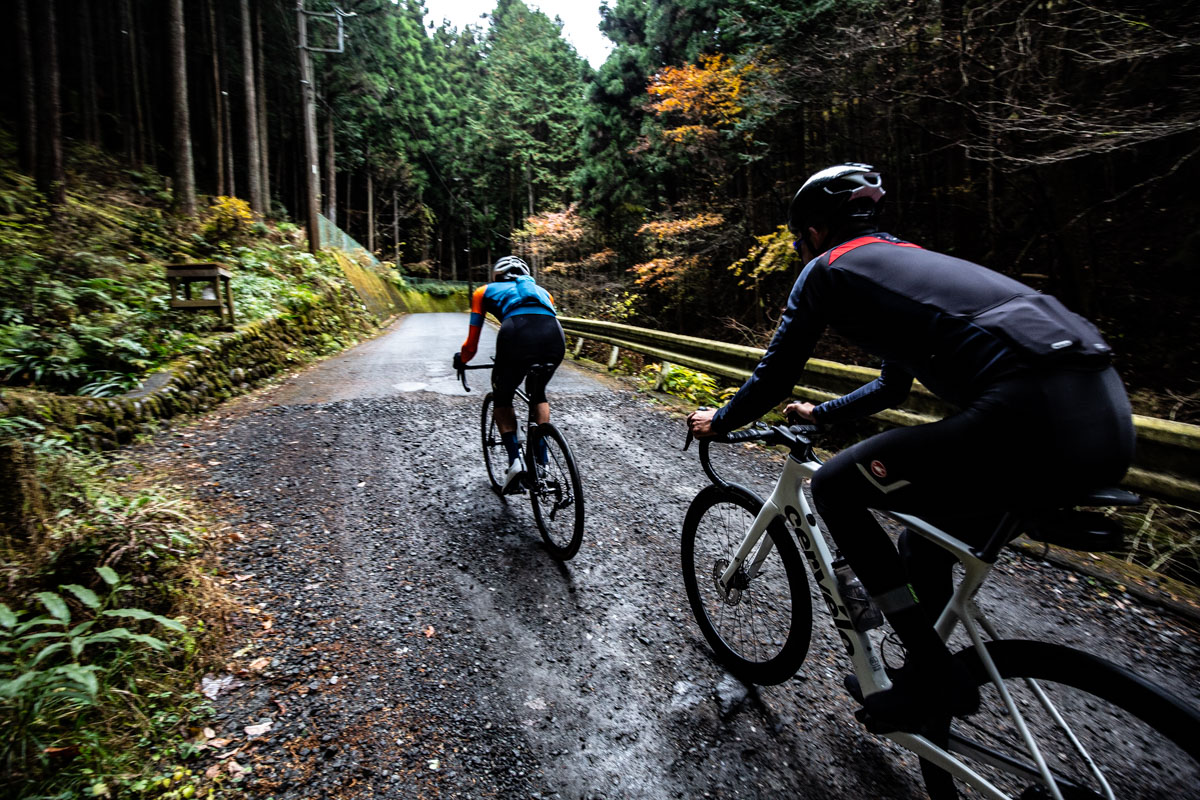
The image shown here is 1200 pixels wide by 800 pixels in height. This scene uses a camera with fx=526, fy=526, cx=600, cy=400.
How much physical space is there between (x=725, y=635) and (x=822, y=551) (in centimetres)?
94

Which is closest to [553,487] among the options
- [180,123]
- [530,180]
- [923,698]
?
[923,698]

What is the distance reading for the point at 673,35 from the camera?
46.3 ft

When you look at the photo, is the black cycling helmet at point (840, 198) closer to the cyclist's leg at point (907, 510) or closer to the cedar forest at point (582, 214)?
the cyclist's leg at point (907, 510)

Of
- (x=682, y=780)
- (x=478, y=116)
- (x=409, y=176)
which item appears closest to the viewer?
(x=682, y=780)

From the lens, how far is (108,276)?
25.0ft

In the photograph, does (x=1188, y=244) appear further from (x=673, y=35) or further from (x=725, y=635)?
(x=673, y=35)

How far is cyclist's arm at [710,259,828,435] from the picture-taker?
1842mm

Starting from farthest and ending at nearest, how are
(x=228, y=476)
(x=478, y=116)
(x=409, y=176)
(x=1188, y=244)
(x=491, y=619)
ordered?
(x=478, y=116), (x=409, y=176), (x=1188, y=244), (x=228, y=476), (x=491, y=619)

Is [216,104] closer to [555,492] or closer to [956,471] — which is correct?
[555,492]

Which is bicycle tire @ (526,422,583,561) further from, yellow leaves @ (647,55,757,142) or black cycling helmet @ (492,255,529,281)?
yellow leaves @ (647,55,757,142)

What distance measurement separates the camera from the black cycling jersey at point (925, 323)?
56.9 inches

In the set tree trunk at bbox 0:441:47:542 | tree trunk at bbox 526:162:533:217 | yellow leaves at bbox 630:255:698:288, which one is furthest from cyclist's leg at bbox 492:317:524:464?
tree trunk at bbox 526:162:533:217

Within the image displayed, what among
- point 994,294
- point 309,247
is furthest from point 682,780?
point 309,247

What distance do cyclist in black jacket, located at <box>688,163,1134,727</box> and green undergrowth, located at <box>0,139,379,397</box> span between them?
22.8 feet
